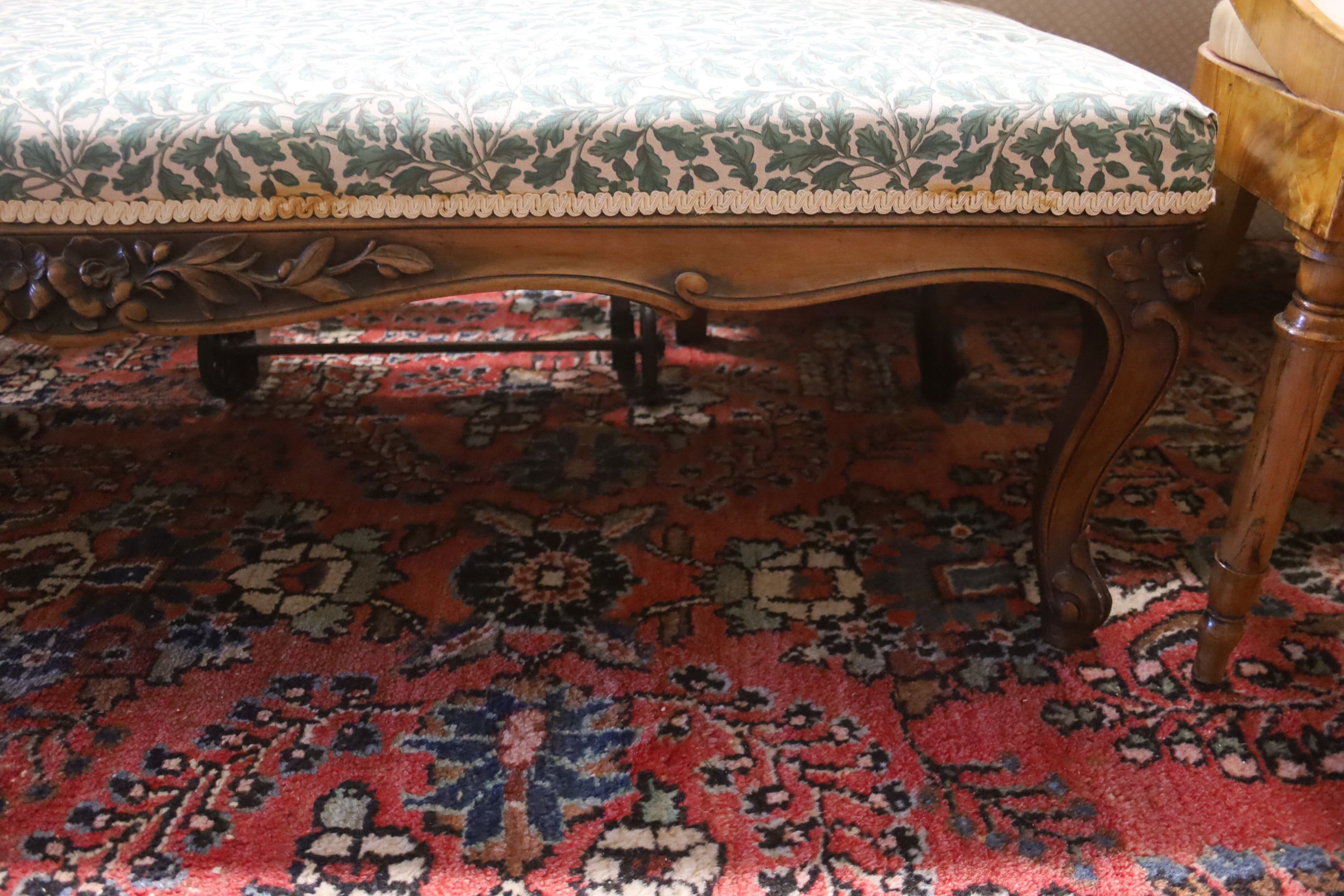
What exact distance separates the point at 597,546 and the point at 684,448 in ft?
0.77

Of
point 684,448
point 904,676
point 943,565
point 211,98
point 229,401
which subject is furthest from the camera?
point 229,401

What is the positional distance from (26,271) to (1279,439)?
89 cm

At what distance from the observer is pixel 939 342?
4.22ft

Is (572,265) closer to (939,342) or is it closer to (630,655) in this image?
(630,655)

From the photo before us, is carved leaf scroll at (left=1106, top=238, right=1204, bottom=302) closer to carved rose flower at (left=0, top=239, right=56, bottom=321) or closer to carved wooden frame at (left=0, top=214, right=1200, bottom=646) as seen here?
carved wooden frame at (left=0, top=214, right=1200, bottom=646)

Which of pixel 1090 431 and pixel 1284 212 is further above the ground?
pixel 1284 212

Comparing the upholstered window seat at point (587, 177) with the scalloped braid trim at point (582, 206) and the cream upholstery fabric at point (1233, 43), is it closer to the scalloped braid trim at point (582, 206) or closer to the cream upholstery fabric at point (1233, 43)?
the scalloped braid trim at point (582, 206)

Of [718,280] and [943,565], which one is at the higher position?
[718,280]

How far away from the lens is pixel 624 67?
70 centimetres

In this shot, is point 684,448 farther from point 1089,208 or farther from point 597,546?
point 1089,208

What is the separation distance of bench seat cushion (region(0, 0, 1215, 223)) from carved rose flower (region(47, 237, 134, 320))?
0.02 metres

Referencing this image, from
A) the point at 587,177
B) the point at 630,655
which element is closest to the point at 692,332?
the point at 630,655

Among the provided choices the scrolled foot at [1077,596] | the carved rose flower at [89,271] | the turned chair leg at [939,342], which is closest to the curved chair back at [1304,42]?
the scrolled foot at [1077,596]

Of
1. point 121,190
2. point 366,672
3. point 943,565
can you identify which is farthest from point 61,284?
point 943,565
